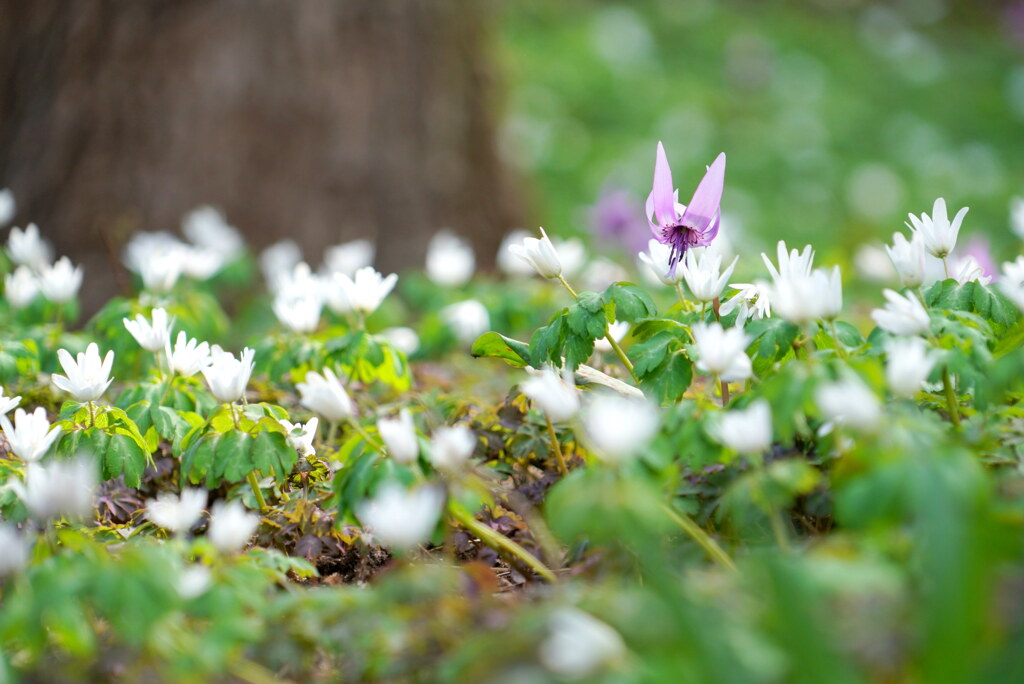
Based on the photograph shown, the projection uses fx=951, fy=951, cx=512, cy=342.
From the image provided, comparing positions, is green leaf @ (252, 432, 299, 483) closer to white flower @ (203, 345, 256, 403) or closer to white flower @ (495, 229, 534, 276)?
white flower @ (203, 345, 256, 403)

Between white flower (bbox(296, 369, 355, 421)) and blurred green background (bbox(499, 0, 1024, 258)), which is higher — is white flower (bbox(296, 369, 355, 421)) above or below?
below

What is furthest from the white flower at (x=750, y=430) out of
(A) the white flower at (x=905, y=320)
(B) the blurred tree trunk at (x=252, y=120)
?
(B) the blurred tree trunk at (x=252, y=120)

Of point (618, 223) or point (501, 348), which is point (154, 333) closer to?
point (501, 348)

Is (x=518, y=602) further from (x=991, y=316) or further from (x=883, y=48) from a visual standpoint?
(x=883, y=48)

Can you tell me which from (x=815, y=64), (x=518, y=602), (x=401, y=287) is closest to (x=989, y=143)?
(x=815, y=64)

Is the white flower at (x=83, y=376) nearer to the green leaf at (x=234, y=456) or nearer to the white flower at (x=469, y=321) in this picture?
the green leaf at (x=234, y=456)

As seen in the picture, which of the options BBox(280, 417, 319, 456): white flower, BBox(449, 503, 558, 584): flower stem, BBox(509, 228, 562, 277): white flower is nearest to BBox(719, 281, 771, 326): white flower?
BBox(509, 228, 562, 277): white flower
